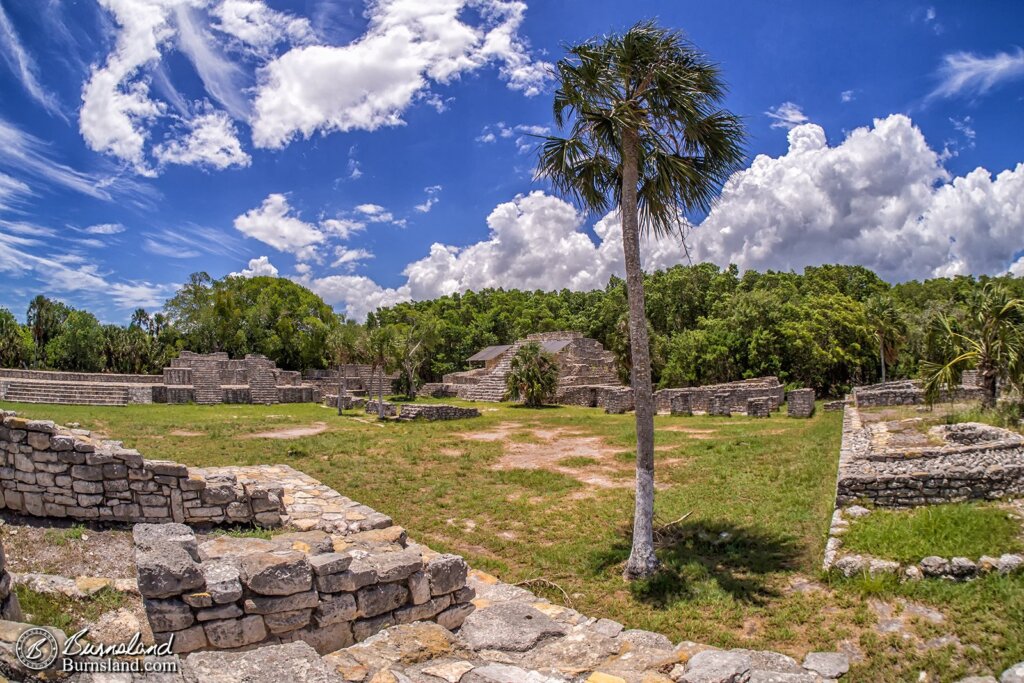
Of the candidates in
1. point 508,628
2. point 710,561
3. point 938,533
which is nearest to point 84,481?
point 508,628

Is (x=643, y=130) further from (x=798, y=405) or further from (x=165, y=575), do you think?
(x=798, y=405)

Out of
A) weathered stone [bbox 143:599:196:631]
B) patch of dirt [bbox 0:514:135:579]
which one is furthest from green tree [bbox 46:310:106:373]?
weathered stone [bbox 143:599:196:631]

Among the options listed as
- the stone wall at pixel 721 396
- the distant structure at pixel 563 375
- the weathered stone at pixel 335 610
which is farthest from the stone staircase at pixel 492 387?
the weathered stone at pixel 335 610

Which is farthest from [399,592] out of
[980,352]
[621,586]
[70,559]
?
[980,352]

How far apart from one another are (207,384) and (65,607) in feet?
114

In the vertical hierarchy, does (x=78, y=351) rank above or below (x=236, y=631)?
above

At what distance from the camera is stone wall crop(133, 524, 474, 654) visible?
12.3 feet

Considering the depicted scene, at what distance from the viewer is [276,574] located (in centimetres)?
403

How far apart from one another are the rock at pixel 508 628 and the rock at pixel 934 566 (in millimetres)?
4285

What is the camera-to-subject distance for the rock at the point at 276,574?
3961 millimetres

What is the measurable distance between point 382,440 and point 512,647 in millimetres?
14823

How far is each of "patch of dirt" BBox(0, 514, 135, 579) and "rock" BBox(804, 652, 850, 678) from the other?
6.30 metres

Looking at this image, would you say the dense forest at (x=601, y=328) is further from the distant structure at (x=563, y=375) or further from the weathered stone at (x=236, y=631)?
the weathered stone at (x=236, y=631)

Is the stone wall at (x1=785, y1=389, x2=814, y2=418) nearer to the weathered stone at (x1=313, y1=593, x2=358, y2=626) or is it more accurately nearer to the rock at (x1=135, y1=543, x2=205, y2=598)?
the weathered stone at (x1=313, y1=593, x2=358, y2=626)
